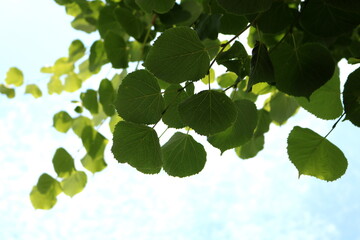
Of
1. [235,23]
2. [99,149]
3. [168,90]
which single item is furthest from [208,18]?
[99,149]

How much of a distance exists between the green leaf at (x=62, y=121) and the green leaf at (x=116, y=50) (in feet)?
0.79

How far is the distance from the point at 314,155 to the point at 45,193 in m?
0.62

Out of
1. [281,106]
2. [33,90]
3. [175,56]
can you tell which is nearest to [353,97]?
[175,56]

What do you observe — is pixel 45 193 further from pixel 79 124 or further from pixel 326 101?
pixel 326 101

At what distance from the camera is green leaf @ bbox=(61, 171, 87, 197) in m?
0.83

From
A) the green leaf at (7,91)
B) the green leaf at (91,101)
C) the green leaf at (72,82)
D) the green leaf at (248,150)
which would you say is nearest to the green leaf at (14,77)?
the green leaf at (7,91)

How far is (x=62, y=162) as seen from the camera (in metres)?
0.83

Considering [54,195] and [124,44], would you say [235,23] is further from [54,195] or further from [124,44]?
[54,195]

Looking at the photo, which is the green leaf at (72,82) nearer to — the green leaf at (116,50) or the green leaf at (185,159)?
the green leaf at (116,50)

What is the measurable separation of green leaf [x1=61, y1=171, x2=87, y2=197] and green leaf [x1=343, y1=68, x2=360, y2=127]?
615 mm

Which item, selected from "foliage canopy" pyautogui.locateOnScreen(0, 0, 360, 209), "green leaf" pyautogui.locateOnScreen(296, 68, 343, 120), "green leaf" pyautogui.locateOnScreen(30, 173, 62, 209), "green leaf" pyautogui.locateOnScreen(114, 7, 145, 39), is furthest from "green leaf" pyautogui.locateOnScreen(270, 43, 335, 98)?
"green leaf" pyautogui.locateOnScreen(30, 173, 62, 209)

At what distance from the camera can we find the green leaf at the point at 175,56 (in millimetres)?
344

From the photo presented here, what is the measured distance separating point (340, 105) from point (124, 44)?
1.41 feet

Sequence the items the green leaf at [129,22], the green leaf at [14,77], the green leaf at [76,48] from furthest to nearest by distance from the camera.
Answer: the green leaf at [14,77] → the green leaf at [76,48] → the green leaf at [129,22]
